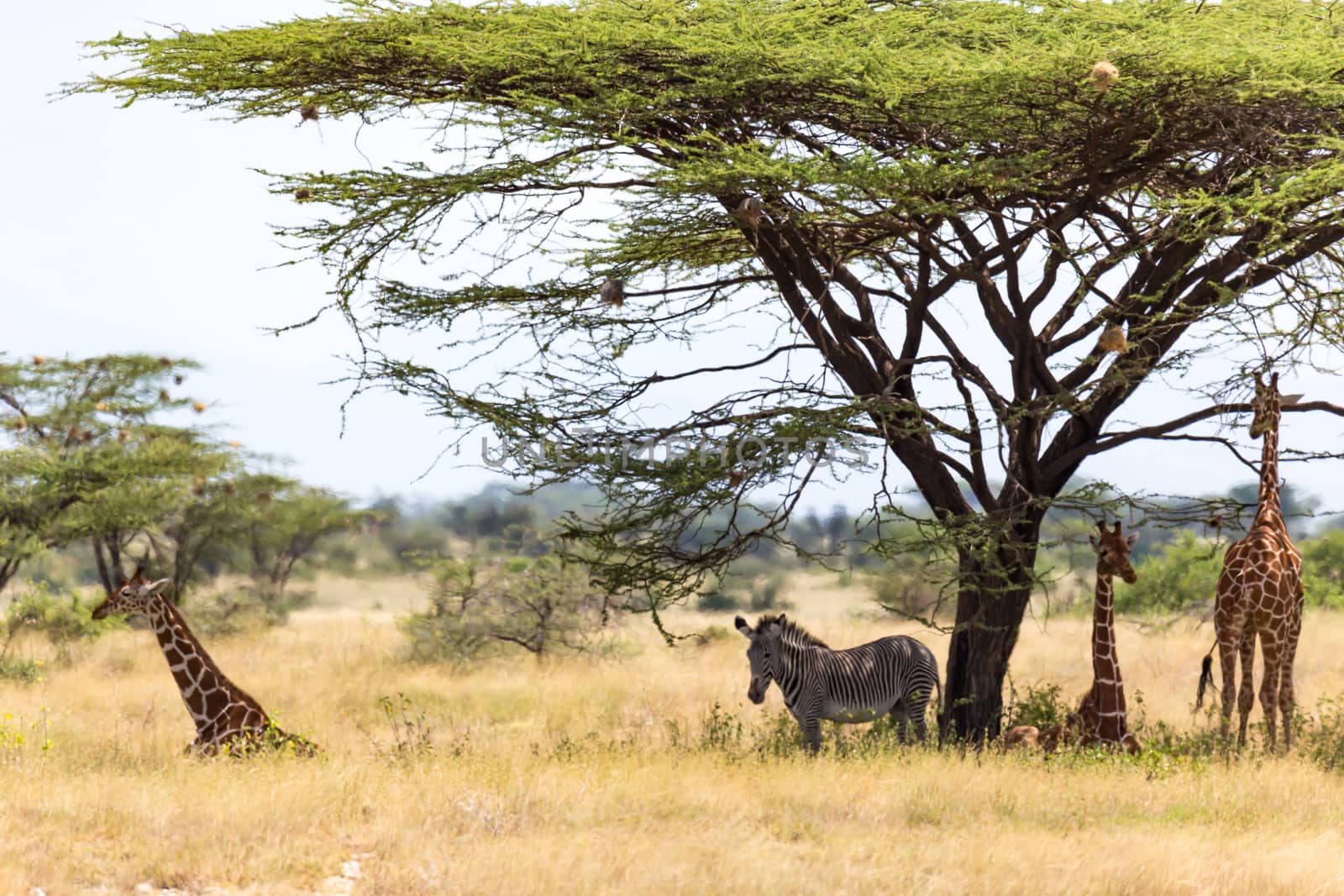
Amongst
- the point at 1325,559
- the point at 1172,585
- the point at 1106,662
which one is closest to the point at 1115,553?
the point at 1106,662

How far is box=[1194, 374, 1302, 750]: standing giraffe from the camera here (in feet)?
33.3

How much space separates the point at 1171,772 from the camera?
30.3 ft

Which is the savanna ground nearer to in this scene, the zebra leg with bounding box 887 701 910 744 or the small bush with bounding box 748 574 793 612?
the zebra leg with bounding box 887 701 910 744

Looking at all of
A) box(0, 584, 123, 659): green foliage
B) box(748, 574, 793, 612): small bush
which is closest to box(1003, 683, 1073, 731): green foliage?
box(0, 584, 123, 659): green foliage

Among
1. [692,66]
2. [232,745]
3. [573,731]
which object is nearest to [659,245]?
[692,66]

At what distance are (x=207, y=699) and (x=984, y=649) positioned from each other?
20.3 feet

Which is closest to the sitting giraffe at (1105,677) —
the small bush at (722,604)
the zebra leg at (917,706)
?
the zebra leg at (917,706)

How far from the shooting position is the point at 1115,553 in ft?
33.0

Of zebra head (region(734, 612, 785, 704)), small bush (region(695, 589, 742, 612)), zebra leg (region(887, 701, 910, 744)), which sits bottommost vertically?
small bush (region(695, 589, 742, 612))

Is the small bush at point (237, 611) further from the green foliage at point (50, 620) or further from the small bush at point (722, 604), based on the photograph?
the small bush at point (722, 604)

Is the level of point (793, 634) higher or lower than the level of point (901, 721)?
higher

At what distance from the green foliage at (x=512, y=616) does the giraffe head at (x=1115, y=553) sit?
9.27 m

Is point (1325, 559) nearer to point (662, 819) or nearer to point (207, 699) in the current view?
point (662, 819)

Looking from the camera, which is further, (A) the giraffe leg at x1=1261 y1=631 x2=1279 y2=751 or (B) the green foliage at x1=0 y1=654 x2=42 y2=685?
(B) the green foliage at x1=0 y1=654 x2=42 y2=685
